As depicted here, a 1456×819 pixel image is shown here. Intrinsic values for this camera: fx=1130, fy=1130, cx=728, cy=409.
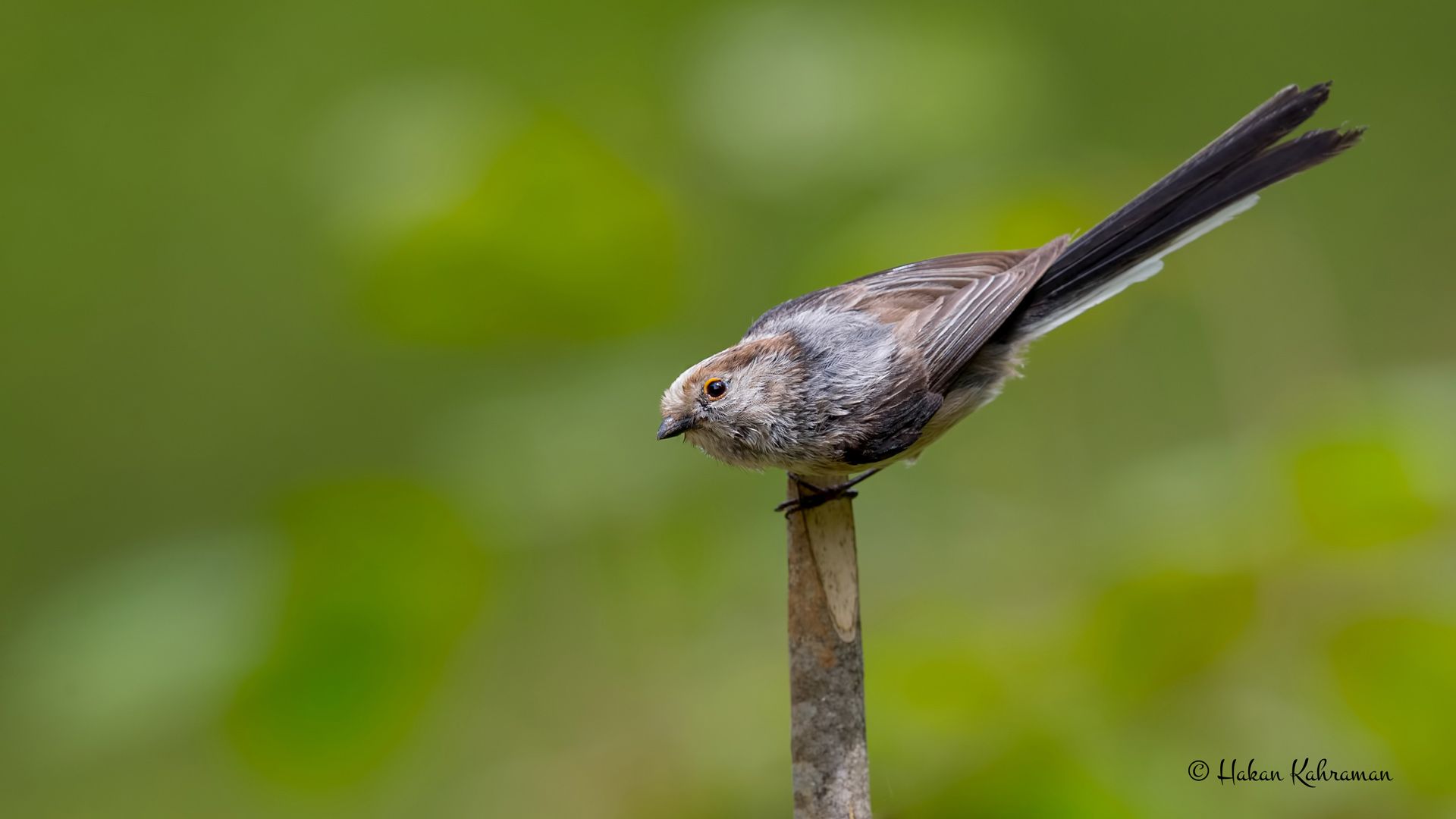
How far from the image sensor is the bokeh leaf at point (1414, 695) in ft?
6.75

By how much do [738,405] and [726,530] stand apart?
0.84 meters

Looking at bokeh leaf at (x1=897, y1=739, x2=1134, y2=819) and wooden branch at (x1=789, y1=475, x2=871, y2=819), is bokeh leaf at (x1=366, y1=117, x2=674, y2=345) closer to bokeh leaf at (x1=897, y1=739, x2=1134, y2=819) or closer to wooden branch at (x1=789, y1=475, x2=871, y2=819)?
wooden branch at (x1=789, y1=475, x2=871, y2=819)

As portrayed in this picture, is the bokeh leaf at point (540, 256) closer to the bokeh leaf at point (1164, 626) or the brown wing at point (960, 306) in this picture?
the brown wing at point (960, 306)

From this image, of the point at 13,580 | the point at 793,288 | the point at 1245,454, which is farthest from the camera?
the point at 13,580

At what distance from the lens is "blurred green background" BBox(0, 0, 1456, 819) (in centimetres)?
217

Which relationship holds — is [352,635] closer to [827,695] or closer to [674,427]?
[674,427]

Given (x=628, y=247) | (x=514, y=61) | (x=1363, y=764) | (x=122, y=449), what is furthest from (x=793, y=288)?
(x=122, y=449)

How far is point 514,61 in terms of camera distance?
4723 mm

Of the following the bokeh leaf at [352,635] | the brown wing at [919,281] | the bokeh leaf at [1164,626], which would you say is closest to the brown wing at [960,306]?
the brown wing at [919,281]

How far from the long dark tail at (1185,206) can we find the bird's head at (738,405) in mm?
601

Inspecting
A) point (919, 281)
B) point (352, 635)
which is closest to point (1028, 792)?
point (919, 281)

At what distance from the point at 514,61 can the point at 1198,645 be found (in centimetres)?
361

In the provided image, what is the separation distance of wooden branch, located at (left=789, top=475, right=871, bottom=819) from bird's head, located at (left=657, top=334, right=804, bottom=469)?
12.7 inches

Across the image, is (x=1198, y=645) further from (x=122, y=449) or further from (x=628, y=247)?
(x=122, y=449)
